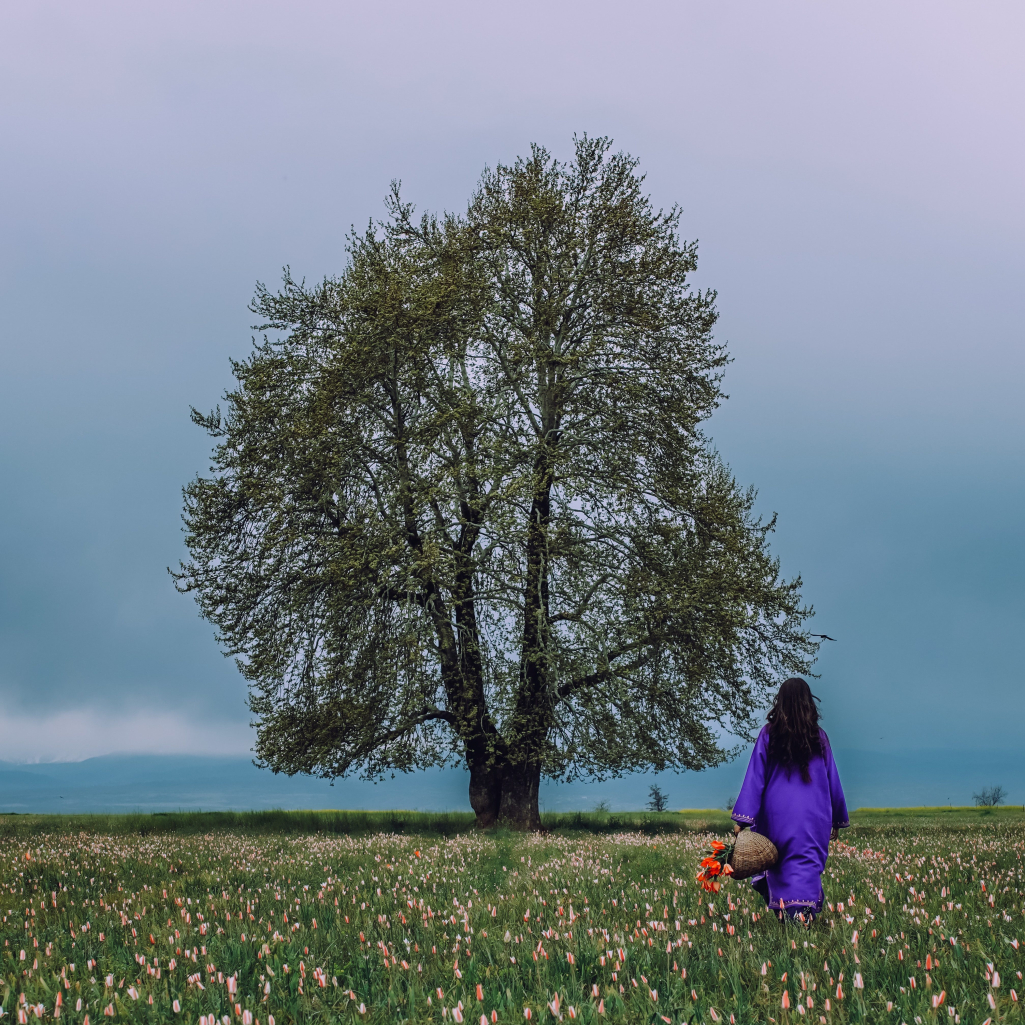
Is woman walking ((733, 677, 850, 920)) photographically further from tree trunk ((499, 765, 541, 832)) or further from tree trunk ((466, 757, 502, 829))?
tree trunk ((466, 757, 502, 829))

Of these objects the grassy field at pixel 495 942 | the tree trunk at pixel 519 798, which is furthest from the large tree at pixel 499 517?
the grassy field at pixel 495 942

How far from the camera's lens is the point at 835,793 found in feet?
23.7

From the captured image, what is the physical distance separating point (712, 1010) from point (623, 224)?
67.3 feet

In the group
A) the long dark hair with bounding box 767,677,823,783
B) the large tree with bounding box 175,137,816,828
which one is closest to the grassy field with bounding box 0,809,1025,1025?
the long dark hair with bounding box 767,677,823,783

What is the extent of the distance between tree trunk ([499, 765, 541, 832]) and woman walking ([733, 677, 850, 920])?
14.2m

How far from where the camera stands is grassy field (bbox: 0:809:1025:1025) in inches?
183

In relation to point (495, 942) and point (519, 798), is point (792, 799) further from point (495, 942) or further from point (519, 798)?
point (519, 798)

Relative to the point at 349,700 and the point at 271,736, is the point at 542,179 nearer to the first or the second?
the point at 349,700

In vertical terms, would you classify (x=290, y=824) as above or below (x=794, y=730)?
below

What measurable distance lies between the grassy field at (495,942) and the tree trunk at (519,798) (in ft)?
30.3

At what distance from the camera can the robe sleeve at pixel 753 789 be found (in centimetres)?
693

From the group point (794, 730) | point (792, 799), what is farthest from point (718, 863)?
point (794, 730)

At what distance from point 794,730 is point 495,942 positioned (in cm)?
282

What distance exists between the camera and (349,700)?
1961 cm
